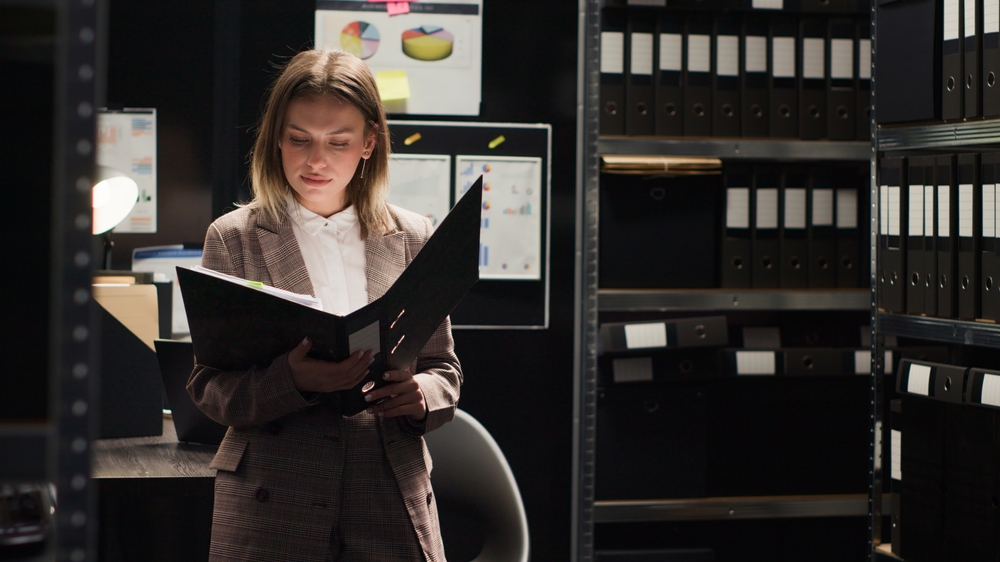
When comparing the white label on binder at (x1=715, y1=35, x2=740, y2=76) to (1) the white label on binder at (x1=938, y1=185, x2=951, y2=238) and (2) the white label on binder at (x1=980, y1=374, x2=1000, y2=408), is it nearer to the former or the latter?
(1) the white label on binder at (x1=938, y1=185, x2=951, y2=238)

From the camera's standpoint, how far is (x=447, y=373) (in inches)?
51.8

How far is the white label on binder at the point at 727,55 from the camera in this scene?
2.30 metres

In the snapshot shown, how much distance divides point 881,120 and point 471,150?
43.8 inches

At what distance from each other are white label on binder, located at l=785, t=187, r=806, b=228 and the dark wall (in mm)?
613

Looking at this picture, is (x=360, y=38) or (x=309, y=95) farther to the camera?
(x=360, y=38)

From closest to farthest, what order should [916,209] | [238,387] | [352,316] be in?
[352,316], [238,387], [916,209]

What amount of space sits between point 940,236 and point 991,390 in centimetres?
39

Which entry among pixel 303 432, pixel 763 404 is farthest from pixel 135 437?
pixel 763 404

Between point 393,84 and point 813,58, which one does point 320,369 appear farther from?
point 813,58

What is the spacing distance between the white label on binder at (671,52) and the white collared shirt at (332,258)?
130cm

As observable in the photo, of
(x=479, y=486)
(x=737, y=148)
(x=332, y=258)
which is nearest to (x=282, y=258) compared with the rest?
(x=332, y=258)

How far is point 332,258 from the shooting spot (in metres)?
1.28

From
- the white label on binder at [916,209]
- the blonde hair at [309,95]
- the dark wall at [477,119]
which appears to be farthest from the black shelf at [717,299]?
the blonde hair at [309,95]

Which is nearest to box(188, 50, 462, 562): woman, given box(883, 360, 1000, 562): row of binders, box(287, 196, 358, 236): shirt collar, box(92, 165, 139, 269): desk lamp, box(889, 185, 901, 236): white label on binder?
box(287, 196, 358, 236): shirt collar
